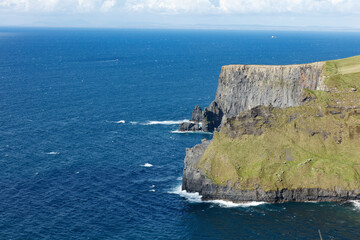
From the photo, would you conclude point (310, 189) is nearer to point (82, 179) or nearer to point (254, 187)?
point (254, 187)

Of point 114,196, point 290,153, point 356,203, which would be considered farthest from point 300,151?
point 114,196

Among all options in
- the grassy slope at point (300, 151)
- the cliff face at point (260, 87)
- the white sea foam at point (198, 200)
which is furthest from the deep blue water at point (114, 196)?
the cliff face at point (260, 87)

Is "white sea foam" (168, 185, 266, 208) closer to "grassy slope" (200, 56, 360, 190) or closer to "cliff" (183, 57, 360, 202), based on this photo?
"cliff" (183, 57, 360, 202)

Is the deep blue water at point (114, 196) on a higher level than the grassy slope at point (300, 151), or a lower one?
lower

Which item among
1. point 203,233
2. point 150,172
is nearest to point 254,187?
point 203,233

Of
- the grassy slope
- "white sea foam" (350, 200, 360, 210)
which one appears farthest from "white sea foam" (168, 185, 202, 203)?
"white sea foam" (350, 200, 360, 210)

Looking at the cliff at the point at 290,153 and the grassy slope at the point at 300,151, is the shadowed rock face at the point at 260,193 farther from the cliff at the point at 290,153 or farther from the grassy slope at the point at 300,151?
the grassy slope at the point at 300,151

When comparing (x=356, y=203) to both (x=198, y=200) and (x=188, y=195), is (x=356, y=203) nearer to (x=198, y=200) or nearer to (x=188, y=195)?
(x=198, y=200)
